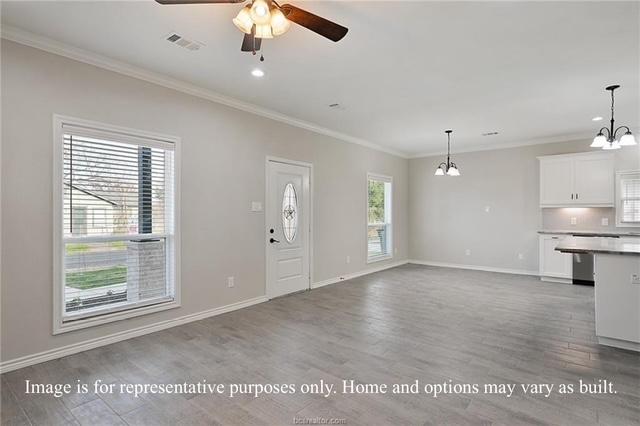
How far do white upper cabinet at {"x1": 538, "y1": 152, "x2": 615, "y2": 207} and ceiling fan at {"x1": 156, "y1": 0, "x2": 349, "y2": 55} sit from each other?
594cm

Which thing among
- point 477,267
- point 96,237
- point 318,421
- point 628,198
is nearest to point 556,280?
point 477,267

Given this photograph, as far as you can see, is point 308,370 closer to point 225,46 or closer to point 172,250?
point 172,250

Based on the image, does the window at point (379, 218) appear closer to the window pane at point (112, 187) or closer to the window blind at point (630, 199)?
the window blind at point (630, 199)

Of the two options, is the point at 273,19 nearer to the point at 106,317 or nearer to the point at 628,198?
the point at 106,317

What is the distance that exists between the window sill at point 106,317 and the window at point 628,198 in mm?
7211

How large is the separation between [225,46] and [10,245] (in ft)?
8.16

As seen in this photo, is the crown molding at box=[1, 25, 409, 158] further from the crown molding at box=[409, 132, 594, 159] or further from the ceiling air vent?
the crown molding at box=[409, 132, 594, 159]

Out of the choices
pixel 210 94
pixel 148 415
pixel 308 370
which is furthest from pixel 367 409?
pixel 210 94

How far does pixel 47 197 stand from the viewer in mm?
2863

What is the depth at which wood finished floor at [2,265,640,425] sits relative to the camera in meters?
2.10

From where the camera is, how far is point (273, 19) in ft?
6.26

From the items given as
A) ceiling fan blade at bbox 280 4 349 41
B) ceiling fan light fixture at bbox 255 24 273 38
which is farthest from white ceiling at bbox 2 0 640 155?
ceiling fan light fixture at bbox 255 24 273 38

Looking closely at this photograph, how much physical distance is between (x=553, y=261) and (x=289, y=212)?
16.3ft

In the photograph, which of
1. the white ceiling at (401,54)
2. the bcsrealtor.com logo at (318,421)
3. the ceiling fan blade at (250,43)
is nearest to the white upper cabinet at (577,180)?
the white ceiling at (401,54)
